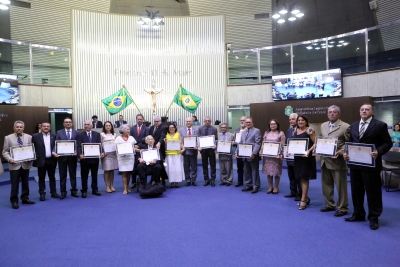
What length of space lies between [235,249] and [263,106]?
9118 millimetres

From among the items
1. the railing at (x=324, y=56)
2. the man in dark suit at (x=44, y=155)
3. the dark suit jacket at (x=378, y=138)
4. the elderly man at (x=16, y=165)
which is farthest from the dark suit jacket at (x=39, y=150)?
the railing at (x=324, y=56)

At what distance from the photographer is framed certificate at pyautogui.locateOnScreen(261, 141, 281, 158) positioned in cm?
576

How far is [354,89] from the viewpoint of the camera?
33.9ft

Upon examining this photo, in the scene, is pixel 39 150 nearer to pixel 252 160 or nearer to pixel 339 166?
pixel 252 160

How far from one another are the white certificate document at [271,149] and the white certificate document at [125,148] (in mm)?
2727

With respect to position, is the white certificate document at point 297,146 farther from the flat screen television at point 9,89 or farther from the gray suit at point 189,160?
A: the flat screen television at point 9,89

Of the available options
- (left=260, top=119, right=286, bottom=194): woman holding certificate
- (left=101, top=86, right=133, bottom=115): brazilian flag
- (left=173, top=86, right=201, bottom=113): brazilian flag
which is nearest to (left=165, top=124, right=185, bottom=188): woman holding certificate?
(left=260, top=119, right=286, bottom=194): woman holding certificate

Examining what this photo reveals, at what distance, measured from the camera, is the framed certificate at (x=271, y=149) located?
576 centimetres

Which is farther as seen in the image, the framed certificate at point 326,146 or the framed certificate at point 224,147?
the framed certificate at point 224,147

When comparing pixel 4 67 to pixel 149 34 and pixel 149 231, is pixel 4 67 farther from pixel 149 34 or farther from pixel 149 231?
pixel 149 231

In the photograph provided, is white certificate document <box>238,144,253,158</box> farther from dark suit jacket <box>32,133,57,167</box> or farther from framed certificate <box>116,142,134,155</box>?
dark suit jacket <box>32,133,57,167</box>

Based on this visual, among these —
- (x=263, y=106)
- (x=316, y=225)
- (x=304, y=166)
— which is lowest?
(x=316, y=225)

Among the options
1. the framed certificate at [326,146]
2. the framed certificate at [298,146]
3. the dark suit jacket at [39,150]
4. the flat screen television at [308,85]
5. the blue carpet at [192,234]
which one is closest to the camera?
the blue carpet at [192,234]

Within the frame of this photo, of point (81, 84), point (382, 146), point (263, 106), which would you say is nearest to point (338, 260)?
point (382, 146)
